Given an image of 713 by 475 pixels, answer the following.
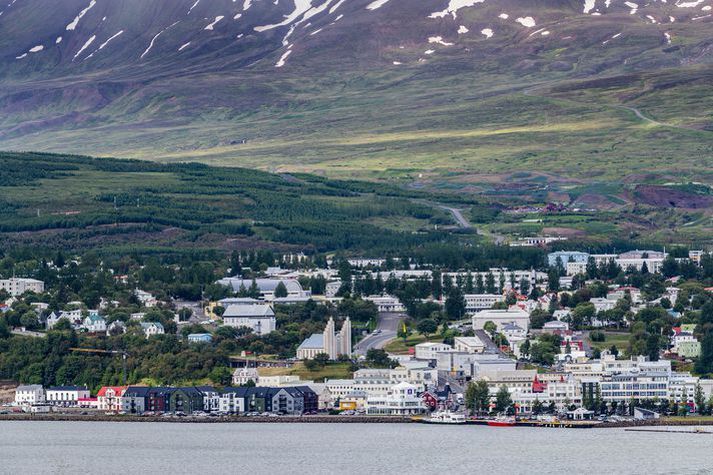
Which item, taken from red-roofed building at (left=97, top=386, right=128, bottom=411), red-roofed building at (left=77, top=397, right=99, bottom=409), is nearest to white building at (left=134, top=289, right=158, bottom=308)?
red-roofed building at (left=77, top=397, right=99, bottom=409)

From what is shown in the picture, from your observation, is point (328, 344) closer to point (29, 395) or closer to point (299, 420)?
point (299, 420)

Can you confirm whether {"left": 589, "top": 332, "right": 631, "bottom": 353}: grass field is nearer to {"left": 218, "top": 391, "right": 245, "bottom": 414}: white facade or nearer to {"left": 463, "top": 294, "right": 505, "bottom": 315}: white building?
{"left": 463, "top": 294, "right": 505, "bottom": 315}: white building

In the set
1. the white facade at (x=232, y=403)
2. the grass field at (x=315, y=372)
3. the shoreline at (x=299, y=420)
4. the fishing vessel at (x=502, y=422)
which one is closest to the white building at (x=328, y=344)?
the grass field at (x=315, y=372)

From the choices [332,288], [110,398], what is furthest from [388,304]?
[110,398]

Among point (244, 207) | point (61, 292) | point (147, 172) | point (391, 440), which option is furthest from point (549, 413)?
point (147, 172)

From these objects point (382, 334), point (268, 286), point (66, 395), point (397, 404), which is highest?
point (268, 286)

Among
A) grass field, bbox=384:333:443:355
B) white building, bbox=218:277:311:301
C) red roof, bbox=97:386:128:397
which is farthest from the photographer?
white building, bbox=218:277:311:301

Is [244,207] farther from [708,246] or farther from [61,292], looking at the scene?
[61,292]
